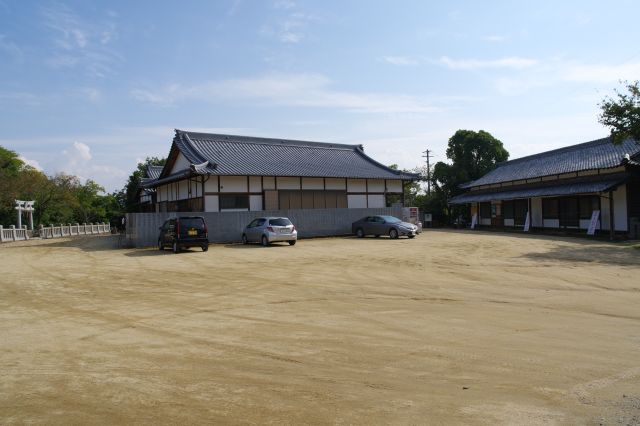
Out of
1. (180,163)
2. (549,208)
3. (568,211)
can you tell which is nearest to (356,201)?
(180,163)

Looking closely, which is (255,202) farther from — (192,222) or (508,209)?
(508,209)

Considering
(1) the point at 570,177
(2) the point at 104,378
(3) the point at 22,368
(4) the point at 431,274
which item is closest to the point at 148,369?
(2) the point at 104,378

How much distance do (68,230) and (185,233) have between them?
1161 inches

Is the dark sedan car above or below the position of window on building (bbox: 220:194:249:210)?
below

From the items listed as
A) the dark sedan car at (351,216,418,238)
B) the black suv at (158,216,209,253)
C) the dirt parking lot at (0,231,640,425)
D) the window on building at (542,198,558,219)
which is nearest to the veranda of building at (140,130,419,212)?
the dark sedan car at (351,216,418,238)

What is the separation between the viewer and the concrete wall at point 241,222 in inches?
907

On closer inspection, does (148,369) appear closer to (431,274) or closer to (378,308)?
(378,308)

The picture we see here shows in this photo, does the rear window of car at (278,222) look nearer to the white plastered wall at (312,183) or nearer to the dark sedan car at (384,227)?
the dark sedan car at (384,227)

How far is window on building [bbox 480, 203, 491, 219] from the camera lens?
37.7m

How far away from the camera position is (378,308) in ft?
26.5

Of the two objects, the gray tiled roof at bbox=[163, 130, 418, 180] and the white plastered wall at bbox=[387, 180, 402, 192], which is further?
the white plastered wall at bbox=[387, 180, 402, 192]

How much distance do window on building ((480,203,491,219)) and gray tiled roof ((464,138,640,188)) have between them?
5.96 ft

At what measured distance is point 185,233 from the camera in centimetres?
1959

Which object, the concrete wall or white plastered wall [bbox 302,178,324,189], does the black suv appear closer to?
the concrete wall
